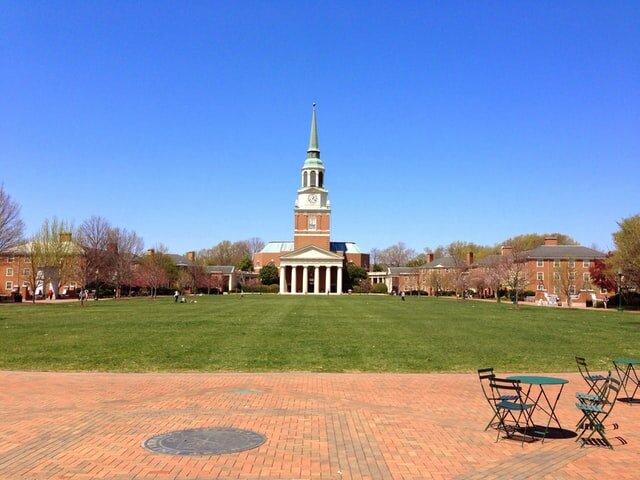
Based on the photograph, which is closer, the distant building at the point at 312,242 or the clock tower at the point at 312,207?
the distant building at the point at 312,242

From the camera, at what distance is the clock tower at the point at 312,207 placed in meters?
125

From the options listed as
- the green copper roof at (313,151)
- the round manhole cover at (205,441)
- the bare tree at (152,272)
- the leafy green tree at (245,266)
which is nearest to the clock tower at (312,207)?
the green copper roof at (313,151)

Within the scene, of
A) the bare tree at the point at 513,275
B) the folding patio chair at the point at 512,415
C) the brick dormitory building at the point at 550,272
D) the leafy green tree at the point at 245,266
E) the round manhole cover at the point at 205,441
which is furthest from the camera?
the leafy green tree at the point at 245,266

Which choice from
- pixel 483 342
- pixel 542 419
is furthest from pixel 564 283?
pixel 542 419

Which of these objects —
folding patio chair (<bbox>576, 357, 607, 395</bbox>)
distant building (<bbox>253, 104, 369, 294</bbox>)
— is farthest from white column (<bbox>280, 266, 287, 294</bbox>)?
folding patio chair (<bbox>576, 357, 607, 395</bbox>)

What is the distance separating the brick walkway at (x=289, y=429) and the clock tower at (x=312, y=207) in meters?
111

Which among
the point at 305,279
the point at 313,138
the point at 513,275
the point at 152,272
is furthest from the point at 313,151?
the point at 513,275

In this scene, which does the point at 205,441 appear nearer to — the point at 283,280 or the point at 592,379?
the point at 592,379

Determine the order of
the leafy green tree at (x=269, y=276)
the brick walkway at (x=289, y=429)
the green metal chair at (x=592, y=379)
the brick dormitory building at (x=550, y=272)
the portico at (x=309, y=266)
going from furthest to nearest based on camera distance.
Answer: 1. the leafy green tree at (x=269, y=276)
2. the portico at (x=309, y=266)
3. the brick dormitory building at (x=550, y=272)
4. the green metal chair at (x=592, y=379)
5. the brick walkway at (x=289, y=429)

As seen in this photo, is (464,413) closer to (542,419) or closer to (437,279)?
(542,419)

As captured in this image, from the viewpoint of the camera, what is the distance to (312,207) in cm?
12550

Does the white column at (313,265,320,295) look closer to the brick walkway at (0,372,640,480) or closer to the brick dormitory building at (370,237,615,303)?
the brick dormitory building at (370,237,615,303)

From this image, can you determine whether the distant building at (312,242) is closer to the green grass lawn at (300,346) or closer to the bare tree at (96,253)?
the bare tree at (96,253)

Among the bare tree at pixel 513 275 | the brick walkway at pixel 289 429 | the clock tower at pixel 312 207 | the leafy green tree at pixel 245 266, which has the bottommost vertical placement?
the brick walkway at pixel 289 429
